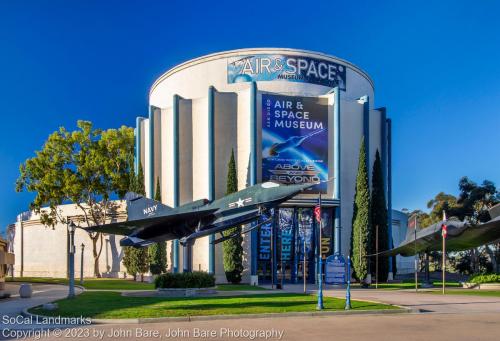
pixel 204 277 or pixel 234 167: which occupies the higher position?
pixel 234 167

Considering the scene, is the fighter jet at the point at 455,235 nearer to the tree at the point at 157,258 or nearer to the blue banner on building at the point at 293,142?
the blue banner on building at the point at 293,142

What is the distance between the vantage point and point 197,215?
24344mm

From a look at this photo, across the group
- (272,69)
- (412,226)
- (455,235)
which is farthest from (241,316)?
(272,69)

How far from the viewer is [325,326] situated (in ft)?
51.8

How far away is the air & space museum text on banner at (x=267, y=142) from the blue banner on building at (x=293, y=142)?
0.08 metres

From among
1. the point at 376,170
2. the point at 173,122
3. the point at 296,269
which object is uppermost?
the point at 173,122

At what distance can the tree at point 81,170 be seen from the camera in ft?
159

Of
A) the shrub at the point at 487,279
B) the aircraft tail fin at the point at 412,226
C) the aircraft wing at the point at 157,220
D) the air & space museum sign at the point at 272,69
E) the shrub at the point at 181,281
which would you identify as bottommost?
the shrub at the point at 487,279

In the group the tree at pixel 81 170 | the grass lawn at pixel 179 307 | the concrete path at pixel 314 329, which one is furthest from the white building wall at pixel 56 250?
the concrete path at pixel 314 329

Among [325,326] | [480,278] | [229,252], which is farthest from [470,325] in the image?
[229,252]

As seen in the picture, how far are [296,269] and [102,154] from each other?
21900 millimetres

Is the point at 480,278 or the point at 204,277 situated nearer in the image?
the point at 204,277

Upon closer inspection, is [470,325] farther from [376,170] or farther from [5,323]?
[376,170]

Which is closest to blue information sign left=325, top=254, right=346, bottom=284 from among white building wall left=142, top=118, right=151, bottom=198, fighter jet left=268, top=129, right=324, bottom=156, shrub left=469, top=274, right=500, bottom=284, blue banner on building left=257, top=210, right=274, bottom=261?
shrub left=469, top=274, right=500, bottom=284
